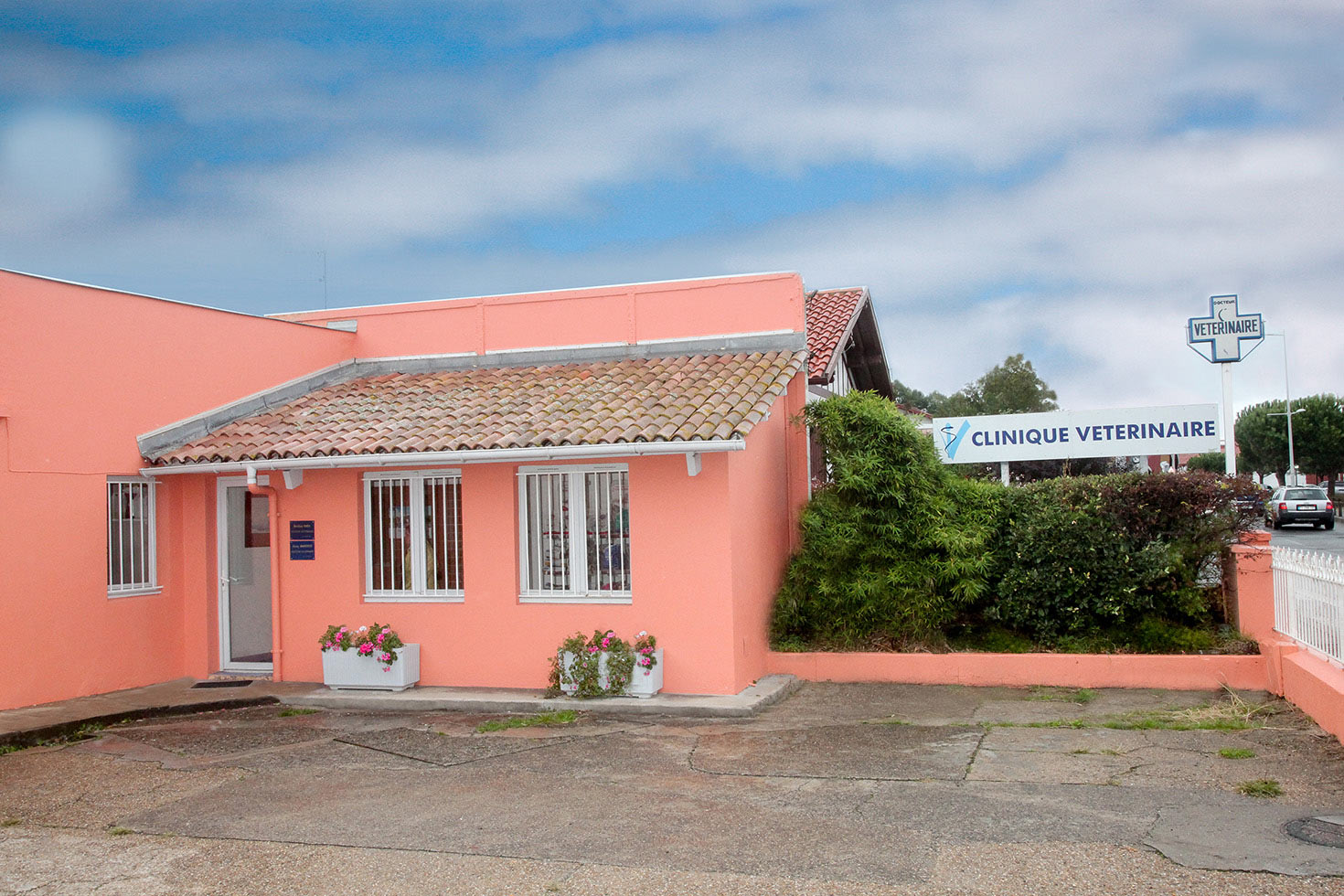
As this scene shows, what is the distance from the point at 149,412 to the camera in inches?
467

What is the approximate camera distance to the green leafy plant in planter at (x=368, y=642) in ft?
37.0

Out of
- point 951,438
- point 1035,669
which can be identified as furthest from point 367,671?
point 951,438

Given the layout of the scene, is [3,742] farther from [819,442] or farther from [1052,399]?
[1052,399]

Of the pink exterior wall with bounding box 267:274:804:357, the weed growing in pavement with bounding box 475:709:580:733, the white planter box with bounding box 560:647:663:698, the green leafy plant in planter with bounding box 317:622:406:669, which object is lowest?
the weed growing in pavement with bounding box 475:709:580:733

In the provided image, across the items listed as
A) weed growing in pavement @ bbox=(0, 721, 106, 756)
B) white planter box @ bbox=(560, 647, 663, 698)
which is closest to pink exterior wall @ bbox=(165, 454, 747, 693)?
white planter box @ bbox=(560, 647, 663, 698)

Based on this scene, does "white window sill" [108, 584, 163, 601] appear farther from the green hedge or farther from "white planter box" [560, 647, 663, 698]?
the green hedge

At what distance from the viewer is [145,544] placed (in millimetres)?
11977

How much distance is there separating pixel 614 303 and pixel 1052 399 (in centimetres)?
3899

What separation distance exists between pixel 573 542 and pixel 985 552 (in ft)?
14.9

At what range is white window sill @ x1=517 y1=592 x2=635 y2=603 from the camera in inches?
434

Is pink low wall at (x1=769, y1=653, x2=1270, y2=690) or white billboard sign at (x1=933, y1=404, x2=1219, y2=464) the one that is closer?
pink low wall at (x1=769, y1=653, x2=1270, y2=690)

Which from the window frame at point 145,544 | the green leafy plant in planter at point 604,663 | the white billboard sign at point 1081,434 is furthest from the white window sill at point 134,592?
the white billboard sign at point 1081,434

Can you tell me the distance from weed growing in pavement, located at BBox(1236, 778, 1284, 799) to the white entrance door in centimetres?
984

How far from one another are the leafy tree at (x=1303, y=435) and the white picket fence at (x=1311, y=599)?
159 feet
